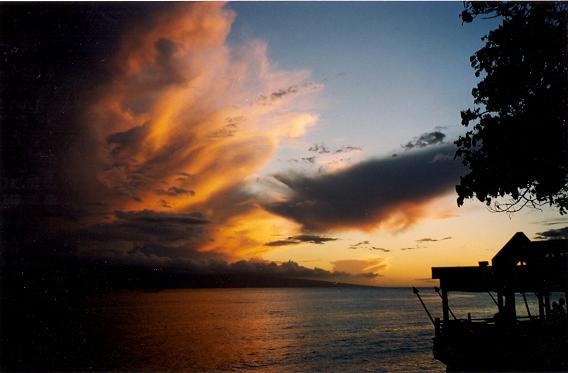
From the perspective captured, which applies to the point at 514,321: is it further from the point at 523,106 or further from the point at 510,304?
the point at 523,106

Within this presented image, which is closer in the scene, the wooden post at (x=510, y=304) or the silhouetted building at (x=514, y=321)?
the silhouetted building at (x=514, y=321)

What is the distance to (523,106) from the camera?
1333cm

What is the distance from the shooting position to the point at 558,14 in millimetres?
12062

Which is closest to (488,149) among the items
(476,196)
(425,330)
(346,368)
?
(476,196)

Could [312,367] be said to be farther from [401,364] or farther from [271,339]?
[271,339]

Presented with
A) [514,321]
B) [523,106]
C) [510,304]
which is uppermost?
[523,106]

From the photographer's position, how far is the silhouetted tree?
12.3 m

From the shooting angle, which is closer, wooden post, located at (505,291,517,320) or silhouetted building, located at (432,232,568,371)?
silhouetted building, located at (432,232,568,371)

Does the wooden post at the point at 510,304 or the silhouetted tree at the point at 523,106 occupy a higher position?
the silhouetted tree at the point at 523,106

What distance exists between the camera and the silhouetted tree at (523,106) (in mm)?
12297

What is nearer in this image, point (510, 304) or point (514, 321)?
point (510, 304)

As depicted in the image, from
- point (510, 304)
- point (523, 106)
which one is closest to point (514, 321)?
point (510, 304)

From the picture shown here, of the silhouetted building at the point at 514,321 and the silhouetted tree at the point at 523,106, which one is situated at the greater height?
the silhouetted tree at the point at 523,106

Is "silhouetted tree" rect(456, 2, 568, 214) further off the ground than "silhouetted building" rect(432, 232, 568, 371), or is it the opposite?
"silhouetted tree" rect(456, 2, 568, 214)
